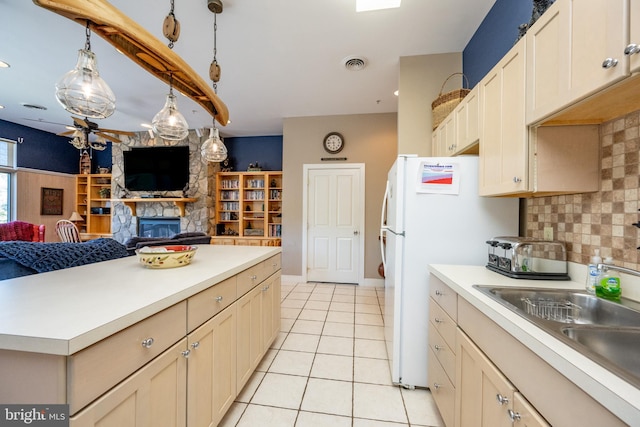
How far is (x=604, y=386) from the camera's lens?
1.73 ft

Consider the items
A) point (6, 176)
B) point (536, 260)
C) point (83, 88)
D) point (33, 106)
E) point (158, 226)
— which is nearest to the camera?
point (83, 88)

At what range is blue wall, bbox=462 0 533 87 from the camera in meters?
1.75

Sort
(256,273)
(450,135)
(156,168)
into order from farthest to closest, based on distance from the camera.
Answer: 1. (156,168)
2. (450,135)
3. (256,273)

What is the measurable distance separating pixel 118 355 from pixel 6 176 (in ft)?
22.7

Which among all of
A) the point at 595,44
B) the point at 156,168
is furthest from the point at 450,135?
the point at 156,168

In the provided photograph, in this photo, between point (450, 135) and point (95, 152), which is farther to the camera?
point (95, 152)

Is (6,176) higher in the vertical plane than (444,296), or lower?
higher

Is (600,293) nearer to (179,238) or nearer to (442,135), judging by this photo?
(442,135)

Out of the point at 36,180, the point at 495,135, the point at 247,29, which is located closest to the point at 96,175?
the point at 36,180

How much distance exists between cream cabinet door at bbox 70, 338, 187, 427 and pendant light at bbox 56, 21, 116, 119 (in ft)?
4.21

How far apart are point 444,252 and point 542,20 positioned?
1287 millimetres

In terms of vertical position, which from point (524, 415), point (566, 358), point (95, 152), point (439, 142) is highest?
point (95, 152)

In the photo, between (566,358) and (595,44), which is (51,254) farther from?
(595,44)

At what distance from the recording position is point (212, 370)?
127 centimetres
